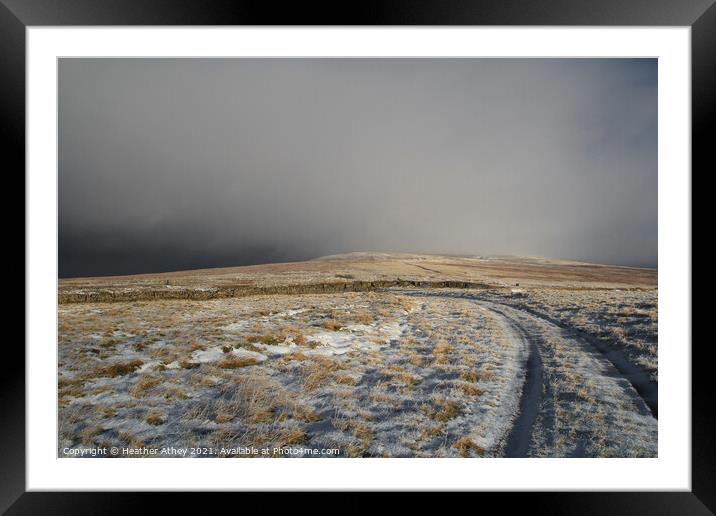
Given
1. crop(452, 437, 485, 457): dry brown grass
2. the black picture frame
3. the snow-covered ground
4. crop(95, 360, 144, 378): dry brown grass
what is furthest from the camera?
crop(95, 360, 144, 378): dry brown grass

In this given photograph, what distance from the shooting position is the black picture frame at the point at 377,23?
2312mm

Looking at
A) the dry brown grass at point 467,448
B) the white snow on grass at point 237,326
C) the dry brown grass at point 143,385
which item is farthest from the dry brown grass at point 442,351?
the dry brown grass at point 143,385

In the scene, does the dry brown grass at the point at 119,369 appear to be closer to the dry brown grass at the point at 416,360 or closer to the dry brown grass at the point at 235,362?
the dry brown grass at the point at 235,362

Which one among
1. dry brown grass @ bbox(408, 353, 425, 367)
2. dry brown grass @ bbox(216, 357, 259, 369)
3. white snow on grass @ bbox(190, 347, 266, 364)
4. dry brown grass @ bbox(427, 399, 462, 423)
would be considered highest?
white snow on grass @ bbox(190, 347, 266, 364)

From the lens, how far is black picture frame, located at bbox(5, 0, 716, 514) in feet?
7.59

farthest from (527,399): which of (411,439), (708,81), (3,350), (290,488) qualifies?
(3,350)

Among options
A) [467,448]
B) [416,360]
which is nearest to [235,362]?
[416,360]

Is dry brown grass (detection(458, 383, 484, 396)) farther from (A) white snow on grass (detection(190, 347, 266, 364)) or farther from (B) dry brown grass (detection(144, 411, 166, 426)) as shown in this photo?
(B) dry brown grass (detection(144, 411, 166, 426))

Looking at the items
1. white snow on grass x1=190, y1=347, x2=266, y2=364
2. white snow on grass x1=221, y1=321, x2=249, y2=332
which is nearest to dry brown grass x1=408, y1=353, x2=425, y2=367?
white snow on grass x1=190, y1=347, x2=266, y2=364

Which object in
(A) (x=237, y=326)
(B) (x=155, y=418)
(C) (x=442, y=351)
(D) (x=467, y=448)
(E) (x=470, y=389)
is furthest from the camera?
(A) (x=237, y=326)

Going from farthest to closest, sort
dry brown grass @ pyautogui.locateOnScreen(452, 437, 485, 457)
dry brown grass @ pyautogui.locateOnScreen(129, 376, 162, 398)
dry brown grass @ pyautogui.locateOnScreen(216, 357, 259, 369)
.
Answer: dry brown grass @ pyautogui.locateOnScreen(216, 357, 259, 369) → dry brown grass @ pyautogui.locateOnScreen(129, 376, 162, 398) → dry brown grass @ pyautogui.locateOnScreen(452, 437, 485, 457)

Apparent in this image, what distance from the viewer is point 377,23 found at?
2.34 metres

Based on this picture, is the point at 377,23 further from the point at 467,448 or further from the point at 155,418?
the point at 155,418

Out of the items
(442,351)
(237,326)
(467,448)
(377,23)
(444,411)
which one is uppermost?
(377,23)
